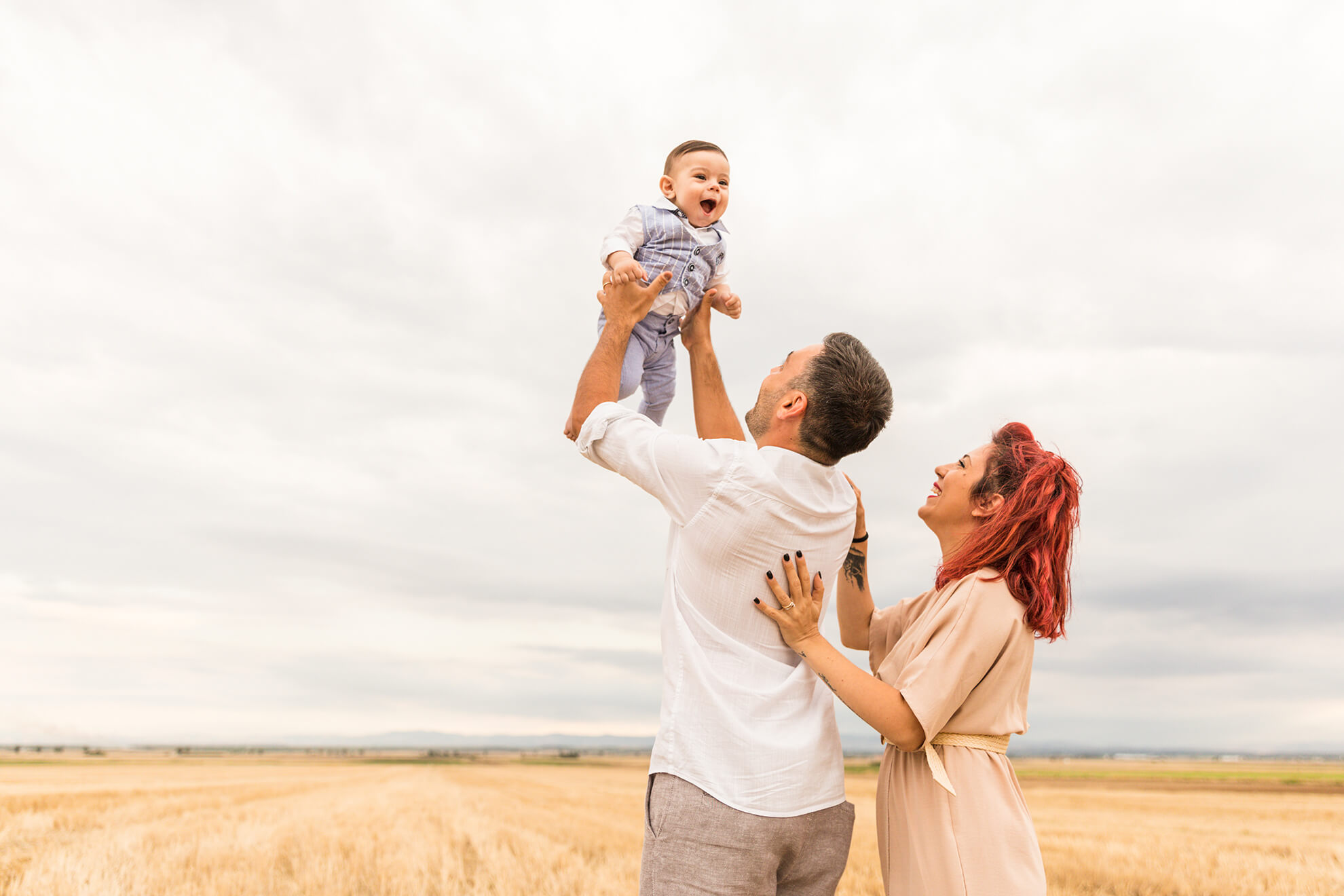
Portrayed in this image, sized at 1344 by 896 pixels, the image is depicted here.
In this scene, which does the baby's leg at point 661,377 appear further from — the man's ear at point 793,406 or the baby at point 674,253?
the man's ear at point 793,406

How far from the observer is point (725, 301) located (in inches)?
219

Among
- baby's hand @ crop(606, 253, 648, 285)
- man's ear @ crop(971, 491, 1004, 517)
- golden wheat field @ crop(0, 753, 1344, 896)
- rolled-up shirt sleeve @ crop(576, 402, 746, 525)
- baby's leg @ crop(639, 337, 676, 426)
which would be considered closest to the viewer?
rolled-up shirt sleeve @ crop(576, 402, 746, 525)

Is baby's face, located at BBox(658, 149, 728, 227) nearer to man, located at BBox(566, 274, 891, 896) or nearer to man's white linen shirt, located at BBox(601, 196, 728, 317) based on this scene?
man's white linen shirt, located at BBox(601, 196, 728, 317)

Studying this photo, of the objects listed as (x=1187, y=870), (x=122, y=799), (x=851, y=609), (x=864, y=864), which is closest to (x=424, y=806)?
(x=122, y=799)

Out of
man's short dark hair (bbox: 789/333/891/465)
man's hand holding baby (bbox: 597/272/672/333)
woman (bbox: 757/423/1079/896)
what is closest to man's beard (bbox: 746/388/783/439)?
man's short dark hair (bbox: 789/333/891/465)

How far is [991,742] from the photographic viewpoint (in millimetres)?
3918

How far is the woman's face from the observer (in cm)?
441

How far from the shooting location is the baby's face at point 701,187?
17.5 feet

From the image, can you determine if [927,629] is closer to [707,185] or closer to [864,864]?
[707,185]

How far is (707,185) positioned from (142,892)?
35.1 ft

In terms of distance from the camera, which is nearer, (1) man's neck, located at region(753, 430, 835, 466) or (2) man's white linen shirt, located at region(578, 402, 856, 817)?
(2) man's white linen shirt, located at region(578, 402, 856, 817)

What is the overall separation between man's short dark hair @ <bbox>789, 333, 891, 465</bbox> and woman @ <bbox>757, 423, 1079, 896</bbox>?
0.52 metres

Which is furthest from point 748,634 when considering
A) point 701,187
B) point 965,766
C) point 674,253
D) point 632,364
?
point 701,187

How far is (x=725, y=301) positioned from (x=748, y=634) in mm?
2631
